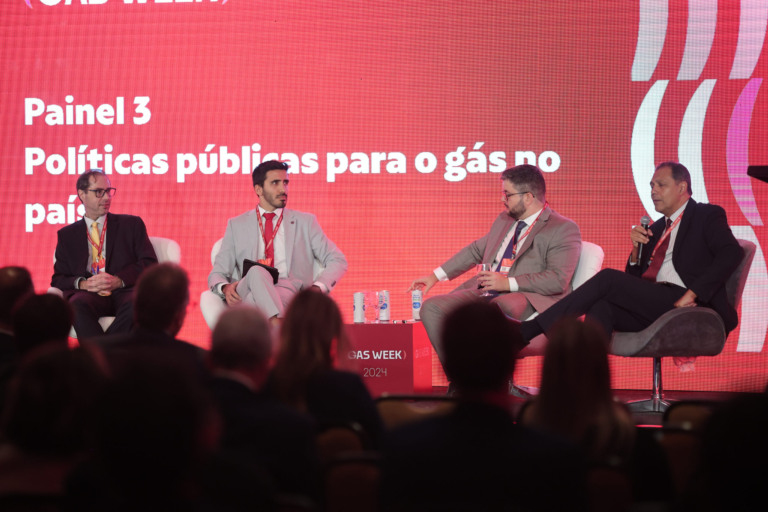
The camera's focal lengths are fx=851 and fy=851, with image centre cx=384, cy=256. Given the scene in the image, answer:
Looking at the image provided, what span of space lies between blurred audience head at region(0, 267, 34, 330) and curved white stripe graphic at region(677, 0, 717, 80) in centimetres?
452

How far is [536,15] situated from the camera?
5961 millimetres

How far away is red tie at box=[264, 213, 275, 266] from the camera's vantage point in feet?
18.0

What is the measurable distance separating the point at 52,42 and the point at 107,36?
43 cm

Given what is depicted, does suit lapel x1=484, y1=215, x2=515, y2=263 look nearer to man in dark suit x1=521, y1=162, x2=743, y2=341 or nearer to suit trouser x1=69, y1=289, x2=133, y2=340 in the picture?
man in dark suit x1=521, y1=162, x2=743, y2=341

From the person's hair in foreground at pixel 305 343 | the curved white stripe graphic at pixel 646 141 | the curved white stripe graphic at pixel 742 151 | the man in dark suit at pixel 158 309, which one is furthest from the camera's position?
the curved white stripe graphic at pixel 646 141

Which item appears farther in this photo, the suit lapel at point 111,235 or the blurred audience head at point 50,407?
the suit lapel at point 111,235

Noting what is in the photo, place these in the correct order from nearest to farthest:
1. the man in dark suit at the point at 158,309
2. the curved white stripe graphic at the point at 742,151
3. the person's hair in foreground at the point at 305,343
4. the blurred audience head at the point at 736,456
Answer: the blurred audience head at the point at 736,456, the person's hair in foreground at the point at 305,343, the man in dark suit at the point at 158,309, the curved white stripe graphic at the point at 742,151

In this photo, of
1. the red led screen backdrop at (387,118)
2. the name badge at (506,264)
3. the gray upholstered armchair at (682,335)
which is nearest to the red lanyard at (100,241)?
the red led screen backdrop at (387,118)

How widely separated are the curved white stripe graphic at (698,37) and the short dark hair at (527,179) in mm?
1520

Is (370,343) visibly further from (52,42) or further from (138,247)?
(52,42)

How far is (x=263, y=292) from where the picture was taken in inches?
199

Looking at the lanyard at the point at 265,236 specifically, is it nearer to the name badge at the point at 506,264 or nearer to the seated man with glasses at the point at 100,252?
the seated man with glasses at the point at 100,252

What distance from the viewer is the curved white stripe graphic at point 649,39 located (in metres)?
5.86

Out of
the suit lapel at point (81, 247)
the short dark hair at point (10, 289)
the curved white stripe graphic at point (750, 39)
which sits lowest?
the short dark hair at point (10, 289)
